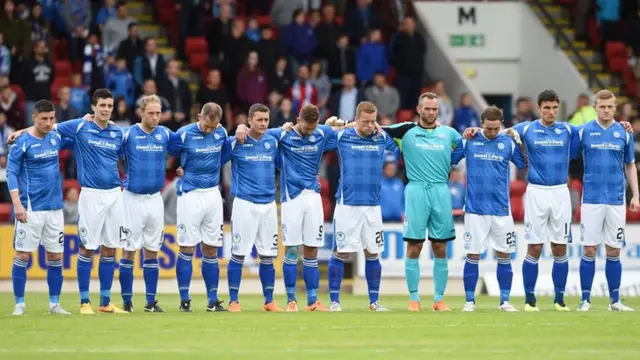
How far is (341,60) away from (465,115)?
291 cm

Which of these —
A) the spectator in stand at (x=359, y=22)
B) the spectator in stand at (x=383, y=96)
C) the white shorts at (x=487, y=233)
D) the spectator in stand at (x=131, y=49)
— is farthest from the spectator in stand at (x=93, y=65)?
the white shorts at (x=487, y=233)

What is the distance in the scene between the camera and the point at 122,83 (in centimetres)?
2977

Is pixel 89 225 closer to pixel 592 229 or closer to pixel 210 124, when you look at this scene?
pixel 210 124

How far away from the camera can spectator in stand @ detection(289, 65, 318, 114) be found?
3070 cm

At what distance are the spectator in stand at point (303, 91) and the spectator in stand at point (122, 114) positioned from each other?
3.28m

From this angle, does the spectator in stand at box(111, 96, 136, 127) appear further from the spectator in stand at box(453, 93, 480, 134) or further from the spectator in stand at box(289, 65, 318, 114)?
the spectator in stand at box(453, 93, 480, 134)

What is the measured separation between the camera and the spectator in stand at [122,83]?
1171 inches

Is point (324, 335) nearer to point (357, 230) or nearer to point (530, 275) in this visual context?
point (357, 230)

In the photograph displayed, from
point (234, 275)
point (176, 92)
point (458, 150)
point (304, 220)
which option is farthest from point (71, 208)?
point (458, 150)

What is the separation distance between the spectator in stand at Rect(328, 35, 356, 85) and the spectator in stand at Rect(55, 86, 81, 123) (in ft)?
19.7

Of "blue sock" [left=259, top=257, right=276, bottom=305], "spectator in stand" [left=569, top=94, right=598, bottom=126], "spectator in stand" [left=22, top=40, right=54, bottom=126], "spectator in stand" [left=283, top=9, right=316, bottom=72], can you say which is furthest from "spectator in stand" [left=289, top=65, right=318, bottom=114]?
"blue sock" [left=259, top=257, right=276, bottom=305]

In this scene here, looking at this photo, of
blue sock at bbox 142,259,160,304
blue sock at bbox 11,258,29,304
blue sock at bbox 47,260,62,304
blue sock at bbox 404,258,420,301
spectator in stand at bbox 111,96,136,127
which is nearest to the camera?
blue sock at bbox 11,258,29,304

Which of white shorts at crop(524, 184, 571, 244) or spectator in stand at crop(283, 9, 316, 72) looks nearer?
white shorts at crop(524, 184, 571, 244)

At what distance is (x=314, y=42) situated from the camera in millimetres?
32062
